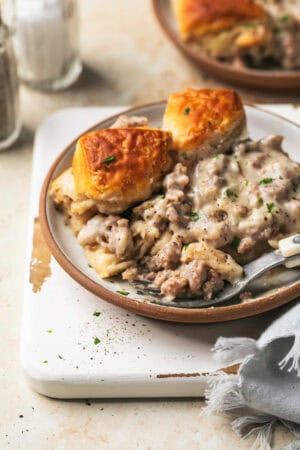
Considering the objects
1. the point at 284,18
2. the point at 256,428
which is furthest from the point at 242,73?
the point at 256,428

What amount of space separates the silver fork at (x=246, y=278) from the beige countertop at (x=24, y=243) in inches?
13.1

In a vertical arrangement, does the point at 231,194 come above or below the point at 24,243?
above

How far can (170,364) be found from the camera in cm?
258

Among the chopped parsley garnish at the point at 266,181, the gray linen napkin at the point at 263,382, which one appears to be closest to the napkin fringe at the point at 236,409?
the gray linen napkin at the point at 263,382

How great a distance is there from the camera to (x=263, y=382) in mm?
2455

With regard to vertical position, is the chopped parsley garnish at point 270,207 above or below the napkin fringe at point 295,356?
above

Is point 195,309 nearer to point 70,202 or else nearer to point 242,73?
point 70,202

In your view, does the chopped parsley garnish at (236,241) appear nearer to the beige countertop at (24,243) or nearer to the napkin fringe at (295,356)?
the napkin fringe at (295,356)

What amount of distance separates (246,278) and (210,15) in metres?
1.85

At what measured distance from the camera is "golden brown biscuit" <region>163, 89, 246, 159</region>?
9.45 ft

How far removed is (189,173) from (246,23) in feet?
4.93

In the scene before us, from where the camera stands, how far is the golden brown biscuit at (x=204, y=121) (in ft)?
9.45

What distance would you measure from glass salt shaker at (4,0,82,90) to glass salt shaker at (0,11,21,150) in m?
0.40

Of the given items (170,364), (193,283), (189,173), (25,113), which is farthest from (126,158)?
(25,113)
